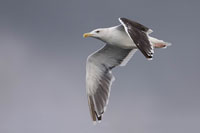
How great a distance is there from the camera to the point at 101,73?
59.6ft

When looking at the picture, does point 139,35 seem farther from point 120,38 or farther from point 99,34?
point 99,34

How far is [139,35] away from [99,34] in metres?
2.41

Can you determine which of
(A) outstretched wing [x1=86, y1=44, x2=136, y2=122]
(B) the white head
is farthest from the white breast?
(A) outstretched wing [x1=86, y1=44, x2=136, y2=122]

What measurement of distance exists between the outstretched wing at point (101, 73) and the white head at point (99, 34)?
1.40 metres

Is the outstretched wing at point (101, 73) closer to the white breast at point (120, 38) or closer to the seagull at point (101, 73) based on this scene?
the seagull at point (101, 73)

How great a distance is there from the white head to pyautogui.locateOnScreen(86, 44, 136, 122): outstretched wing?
1.40 metres

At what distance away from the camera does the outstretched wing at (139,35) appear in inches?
533

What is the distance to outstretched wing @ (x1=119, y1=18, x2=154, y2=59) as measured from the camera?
44.4ft

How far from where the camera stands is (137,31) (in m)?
14.5

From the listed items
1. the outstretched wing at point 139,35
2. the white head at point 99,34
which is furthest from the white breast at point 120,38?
the outstretched wing at point 139,35

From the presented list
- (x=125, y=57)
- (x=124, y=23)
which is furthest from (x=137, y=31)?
(x=125, y=57)

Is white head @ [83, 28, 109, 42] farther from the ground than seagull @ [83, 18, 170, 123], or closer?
farther from the ground

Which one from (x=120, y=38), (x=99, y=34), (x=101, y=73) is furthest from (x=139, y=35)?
(x=101, y=73)

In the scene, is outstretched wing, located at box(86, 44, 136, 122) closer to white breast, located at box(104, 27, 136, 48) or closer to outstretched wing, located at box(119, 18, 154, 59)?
white breast, located at box(104, 27, 136, 48)
